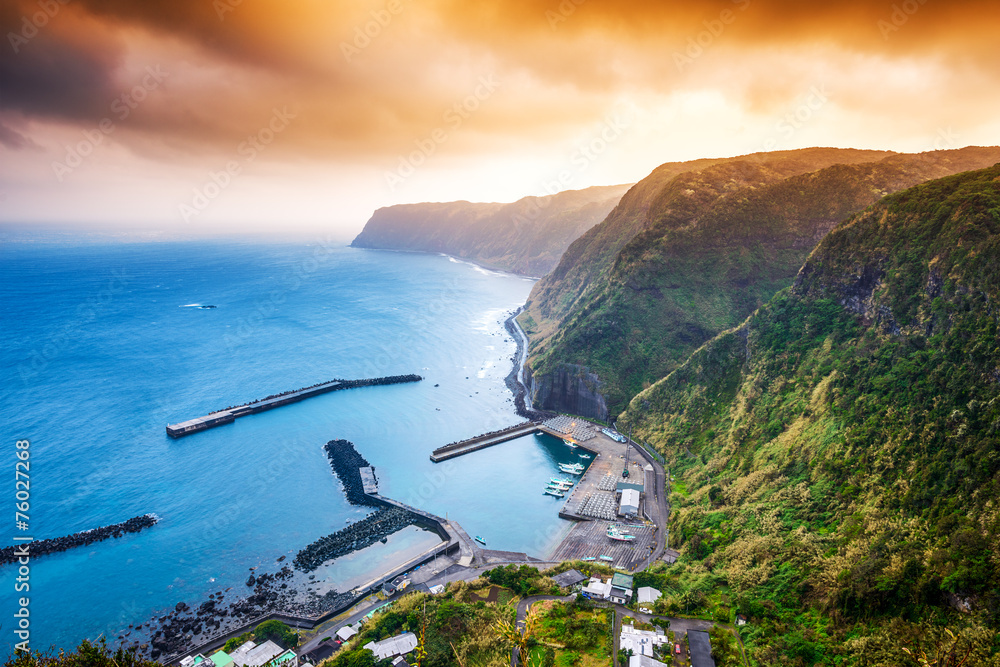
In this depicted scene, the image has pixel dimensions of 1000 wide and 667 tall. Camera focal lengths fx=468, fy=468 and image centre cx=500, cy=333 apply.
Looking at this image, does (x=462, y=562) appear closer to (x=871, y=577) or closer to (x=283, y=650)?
(x=283, y=650)

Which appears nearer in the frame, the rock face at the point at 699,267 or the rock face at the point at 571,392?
the rock face at the point at 571,392

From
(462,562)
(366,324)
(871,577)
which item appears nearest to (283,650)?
(462,562)

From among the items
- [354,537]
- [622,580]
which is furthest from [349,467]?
[622,580]

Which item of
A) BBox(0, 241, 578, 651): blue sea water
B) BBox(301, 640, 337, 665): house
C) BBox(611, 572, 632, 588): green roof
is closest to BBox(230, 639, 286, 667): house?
BBox(301, 640, 337, 665): house

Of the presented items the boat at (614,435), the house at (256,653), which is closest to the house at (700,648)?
the house at (256,653)

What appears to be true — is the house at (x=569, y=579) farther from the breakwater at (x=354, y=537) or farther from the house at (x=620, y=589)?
the breakwater at (x=354, y=537)

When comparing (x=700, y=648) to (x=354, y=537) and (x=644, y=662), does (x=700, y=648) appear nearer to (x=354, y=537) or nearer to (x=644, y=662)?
(x=644, y=662)

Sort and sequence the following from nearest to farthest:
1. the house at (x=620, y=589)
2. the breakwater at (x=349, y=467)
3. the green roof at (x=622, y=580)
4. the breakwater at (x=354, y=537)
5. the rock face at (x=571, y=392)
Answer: the house at (x=620, y=589) → the green roof at (x=622, y=580) → the breakwater at (x=354, y=537) → the breakwater at (x=349, y=467) → the rock face at (x=571, y=392)
